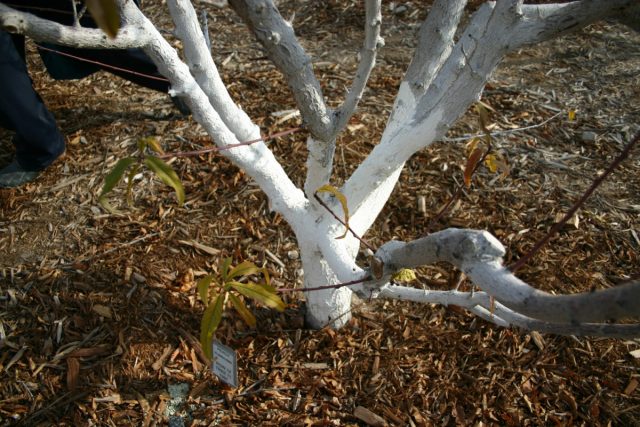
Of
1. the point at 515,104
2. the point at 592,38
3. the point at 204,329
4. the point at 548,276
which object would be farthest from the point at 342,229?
the point at 592,38

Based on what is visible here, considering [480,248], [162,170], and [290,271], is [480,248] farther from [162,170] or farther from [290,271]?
[290,271]

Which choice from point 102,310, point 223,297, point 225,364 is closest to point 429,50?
point 223,297

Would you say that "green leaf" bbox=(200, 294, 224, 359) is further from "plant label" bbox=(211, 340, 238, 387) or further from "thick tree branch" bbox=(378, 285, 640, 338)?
"plant label" bbox=(211, 340, 238, 387)

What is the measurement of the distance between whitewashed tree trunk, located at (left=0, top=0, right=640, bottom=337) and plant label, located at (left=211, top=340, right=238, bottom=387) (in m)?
0.33

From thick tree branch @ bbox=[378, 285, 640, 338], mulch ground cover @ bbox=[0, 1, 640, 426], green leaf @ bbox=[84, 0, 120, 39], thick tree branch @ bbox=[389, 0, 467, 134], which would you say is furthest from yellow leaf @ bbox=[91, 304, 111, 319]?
green leaf @ bbox=[84, 0, 120, 39]

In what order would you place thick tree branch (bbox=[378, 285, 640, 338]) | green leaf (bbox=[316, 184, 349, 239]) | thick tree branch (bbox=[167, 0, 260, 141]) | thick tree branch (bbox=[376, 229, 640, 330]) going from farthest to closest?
thick tree branch (bbox=[167, 0, 260, 141]) < green leaf (bbox=[316, 184, 349, 239]) < thick tree branch (bbox=[378, 285, 640, 338]) < thick tree branch (bbox=[376, 229, 640, 330])

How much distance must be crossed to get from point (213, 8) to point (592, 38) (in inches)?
98.0

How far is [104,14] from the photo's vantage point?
1.35ft

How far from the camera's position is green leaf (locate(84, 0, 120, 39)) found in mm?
406

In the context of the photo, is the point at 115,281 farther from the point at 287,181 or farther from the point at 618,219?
the point at 618,219

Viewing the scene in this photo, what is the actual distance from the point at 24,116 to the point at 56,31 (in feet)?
5.26

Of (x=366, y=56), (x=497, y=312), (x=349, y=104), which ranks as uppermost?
(x=366, y=56)

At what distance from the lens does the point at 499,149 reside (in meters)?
2.29

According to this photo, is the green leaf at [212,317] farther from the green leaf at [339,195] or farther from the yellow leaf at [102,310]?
the yellow leaf at [102,310]
